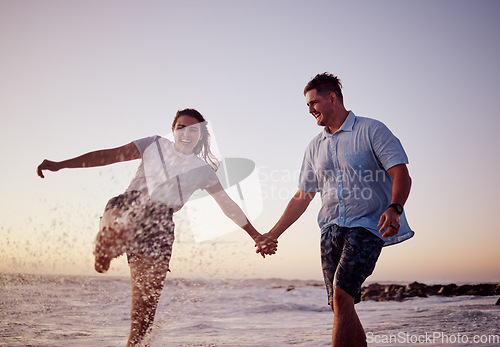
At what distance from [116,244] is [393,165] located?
7.39ft

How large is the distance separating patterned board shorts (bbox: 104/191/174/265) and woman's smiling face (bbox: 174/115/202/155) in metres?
0.56

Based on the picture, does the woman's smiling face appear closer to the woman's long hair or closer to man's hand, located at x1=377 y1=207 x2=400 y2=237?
the woman's long hair

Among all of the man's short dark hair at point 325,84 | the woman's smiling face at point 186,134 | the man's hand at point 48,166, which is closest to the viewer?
the man's short dark hair at point 325,84

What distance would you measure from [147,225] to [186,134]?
87 centimetres

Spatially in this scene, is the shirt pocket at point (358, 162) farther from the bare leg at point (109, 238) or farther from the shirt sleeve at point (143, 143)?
the bare leg at point (109, 238)

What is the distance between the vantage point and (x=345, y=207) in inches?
127

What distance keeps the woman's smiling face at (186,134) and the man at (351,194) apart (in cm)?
104

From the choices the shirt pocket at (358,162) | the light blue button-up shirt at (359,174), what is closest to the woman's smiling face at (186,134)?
the light blue button-up shirt at (359,174)

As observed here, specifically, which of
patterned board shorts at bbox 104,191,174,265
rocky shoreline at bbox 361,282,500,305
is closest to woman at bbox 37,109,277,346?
patterned board shorts at bbox 104,191,174,265

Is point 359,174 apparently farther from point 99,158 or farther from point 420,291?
point 420,291

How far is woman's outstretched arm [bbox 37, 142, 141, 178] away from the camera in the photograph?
147 inches

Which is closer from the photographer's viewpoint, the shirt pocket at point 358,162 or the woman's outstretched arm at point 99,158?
the shirt pocket at point 358,162

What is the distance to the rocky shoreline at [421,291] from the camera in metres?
16.7

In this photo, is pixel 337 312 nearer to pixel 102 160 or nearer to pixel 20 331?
pixel 102 160
